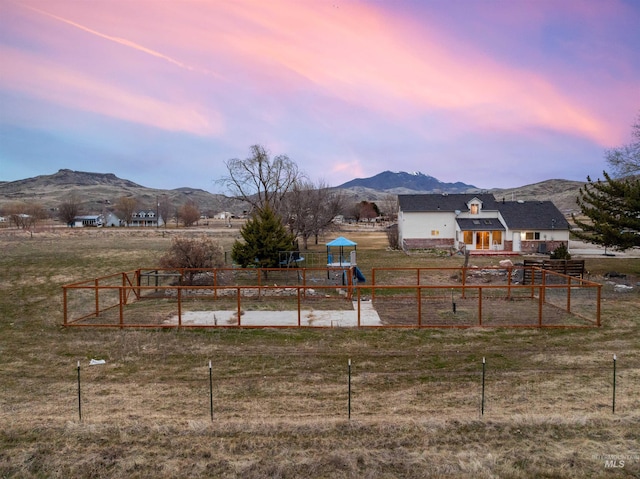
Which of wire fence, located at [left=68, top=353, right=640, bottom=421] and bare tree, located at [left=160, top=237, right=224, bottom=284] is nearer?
wire fence, located at [left=68, top=353, right=640, bottom=421]

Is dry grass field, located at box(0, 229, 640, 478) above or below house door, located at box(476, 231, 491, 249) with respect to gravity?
below

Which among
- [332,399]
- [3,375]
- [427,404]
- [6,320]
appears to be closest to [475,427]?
[427,404]

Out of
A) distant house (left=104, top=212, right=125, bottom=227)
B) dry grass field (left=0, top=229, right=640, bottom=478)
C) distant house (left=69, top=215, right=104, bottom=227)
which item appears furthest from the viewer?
distant house (left=104, top=212, right=125, bottom=227)

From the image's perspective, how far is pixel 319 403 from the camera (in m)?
8.79

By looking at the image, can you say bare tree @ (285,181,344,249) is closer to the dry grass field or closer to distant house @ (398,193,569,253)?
distant house @ (398,193,569,253)

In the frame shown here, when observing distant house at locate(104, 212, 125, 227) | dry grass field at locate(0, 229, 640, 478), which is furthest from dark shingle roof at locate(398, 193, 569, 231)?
distant house at locate(104, 212, 125, 227)

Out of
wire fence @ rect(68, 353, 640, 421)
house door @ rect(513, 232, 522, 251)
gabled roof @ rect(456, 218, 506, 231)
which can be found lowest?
wire fence @ rect(68, 353, 640, 421)

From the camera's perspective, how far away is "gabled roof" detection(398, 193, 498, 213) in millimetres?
48562

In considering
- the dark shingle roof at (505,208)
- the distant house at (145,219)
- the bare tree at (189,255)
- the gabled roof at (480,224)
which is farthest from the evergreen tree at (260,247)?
the distant house at (145,219)

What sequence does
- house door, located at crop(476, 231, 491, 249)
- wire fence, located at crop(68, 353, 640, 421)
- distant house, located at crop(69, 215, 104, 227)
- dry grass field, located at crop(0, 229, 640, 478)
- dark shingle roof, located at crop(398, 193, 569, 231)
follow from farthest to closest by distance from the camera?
distant house, located at crop(69, 215, 104, 227), house door, located at crop(476, 231, 491, 249), dark shingle roof, located at crop(398, 193, 569, 231), wire fence, located at crop(68, 353, 640, 421), dry grass field, located at crop(0, 229, 640, 478)

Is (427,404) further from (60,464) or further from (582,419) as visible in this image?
(60,464)

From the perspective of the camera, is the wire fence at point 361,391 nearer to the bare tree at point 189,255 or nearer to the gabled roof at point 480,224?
the bare tree at point 189,255

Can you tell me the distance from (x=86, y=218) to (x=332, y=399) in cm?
13294

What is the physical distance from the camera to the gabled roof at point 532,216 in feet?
143
